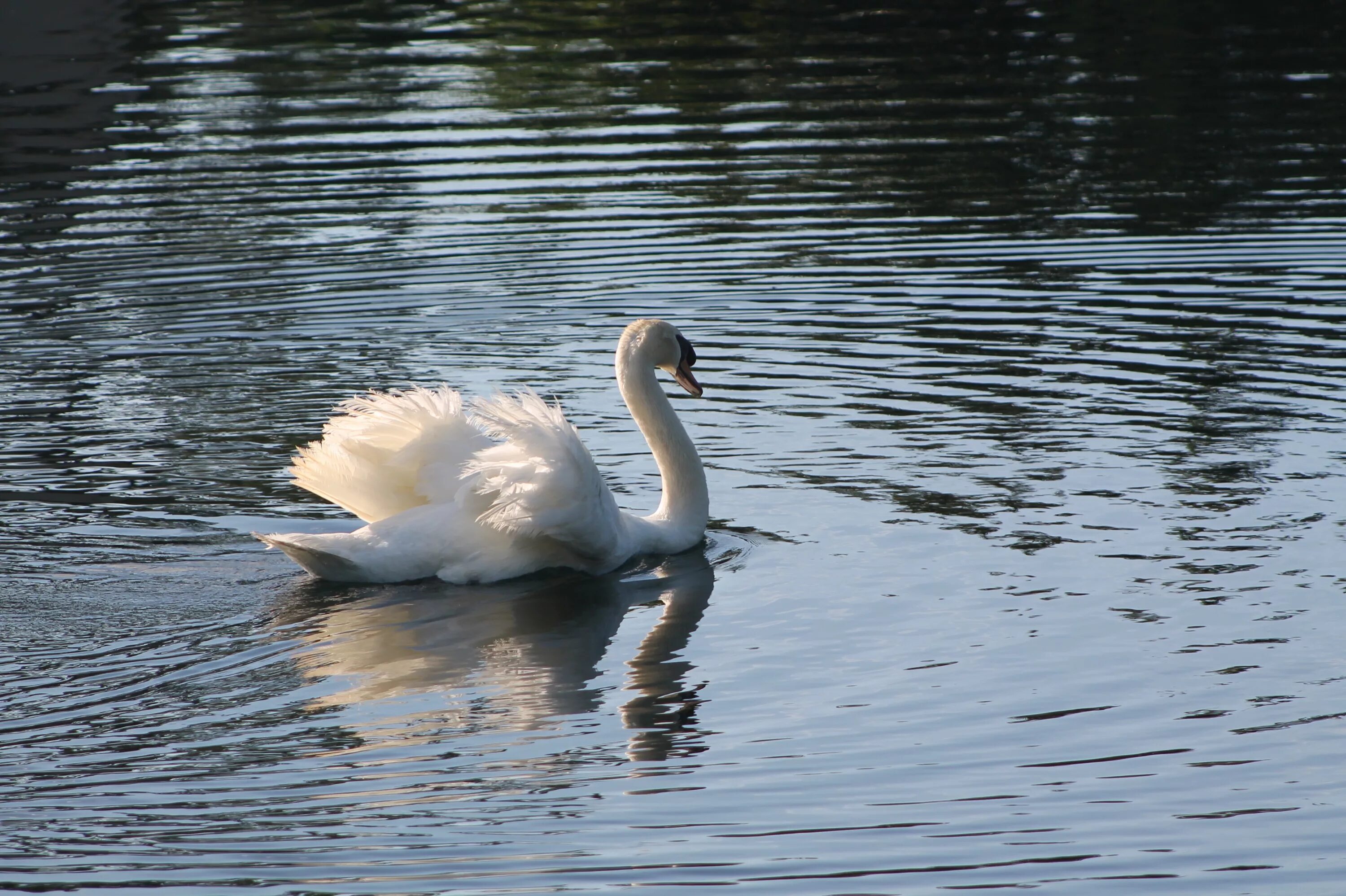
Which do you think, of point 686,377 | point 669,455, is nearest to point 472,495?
point 669,455

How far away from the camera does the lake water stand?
7.00 meters

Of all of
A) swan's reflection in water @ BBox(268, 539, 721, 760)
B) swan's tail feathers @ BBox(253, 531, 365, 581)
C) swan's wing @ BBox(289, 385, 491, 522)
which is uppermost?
swan's wing @ BBox(289, 385, 491, 522)

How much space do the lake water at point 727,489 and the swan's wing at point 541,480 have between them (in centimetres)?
41

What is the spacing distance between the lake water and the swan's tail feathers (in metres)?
0.16

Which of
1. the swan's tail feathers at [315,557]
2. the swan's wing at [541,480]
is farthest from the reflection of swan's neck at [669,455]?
the swan's tail feathers at [315,557]

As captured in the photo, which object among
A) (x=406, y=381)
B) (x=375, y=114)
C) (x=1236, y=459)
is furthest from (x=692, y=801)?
(x=375, y=114)

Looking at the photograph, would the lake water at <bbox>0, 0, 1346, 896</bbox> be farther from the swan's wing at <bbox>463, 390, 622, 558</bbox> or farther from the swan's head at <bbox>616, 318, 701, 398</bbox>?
the swan's head at <bbox>616, 318, 701, 398</bbox>

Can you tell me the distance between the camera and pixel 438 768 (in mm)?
7449

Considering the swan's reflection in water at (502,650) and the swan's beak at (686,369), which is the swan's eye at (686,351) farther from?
the swan's reflection in water at (502,650)

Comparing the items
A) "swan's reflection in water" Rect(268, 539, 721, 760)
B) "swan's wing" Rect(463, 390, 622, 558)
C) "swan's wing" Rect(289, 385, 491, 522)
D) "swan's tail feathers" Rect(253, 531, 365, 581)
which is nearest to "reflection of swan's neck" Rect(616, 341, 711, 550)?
"swan's reflection in water" Rect(268, 539, 721, 760)

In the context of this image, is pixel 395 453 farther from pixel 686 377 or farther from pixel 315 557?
pixel 686 377

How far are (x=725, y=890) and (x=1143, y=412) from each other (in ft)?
23.0

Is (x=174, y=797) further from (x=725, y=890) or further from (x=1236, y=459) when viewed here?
(x=1236, y=459)

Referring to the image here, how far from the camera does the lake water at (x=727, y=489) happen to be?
23.0 feet
